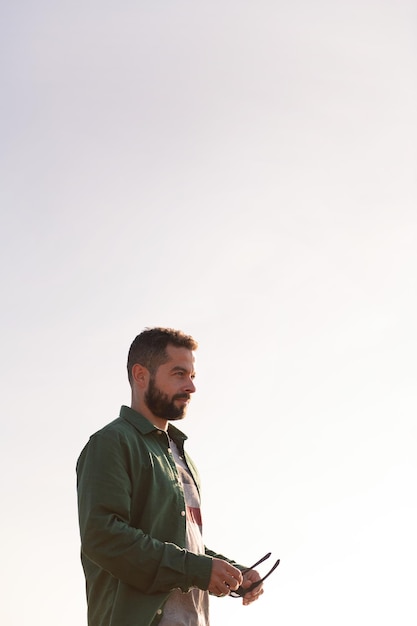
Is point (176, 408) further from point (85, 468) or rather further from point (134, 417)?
point (85, 468)

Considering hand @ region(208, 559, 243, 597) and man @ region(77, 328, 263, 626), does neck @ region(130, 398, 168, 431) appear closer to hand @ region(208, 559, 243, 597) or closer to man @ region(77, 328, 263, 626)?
man @ region(77, 328, 263, 626)

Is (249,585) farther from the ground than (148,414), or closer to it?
closer to it

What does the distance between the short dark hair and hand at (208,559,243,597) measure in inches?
56.2

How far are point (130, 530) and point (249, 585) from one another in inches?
39.0

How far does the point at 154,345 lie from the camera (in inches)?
251

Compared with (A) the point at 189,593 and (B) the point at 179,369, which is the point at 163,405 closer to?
(B) the point at 179,369

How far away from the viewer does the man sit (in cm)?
542

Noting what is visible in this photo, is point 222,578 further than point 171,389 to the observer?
No

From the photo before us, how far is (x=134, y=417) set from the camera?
6160 millimetres

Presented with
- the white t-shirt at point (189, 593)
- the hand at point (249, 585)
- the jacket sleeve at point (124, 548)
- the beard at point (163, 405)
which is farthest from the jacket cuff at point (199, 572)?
Answer: the beard at point (163, 405)

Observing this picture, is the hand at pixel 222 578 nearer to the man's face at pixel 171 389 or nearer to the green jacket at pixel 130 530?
the green jacket at pixel 130 530

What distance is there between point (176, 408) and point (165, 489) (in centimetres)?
61

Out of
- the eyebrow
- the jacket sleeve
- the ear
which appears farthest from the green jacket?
the eyebrow

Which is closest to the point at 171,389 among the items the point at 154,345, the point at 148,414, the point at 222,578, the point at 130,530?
the point at 148,414
